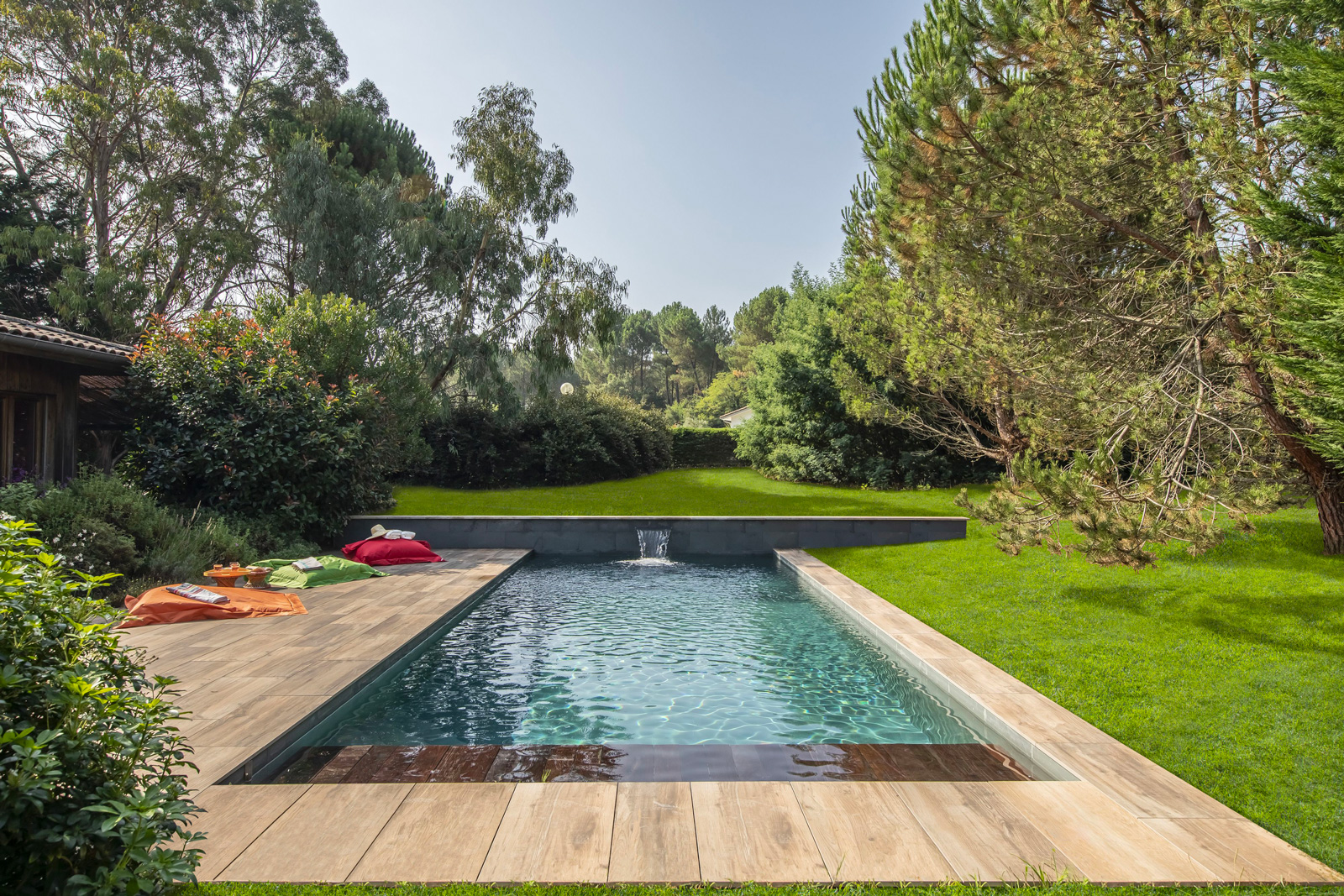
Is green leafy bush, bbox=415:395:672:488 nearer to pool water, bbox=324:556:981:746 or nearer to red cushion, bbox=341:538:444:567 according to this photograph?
red cushion, bbox=341:538:444:567

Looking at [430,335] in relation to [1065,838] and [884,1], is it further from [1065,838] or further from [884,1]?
[1065,838]

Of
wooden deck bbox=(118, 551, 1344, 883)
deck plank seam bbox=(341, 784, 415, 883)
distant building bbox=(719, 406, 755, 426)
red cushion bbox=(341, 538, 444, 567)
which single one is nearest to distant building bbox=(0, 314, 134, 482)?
red cushion bbox=(341, 538, 444, 567)

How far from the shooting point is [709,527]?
12.3 meters

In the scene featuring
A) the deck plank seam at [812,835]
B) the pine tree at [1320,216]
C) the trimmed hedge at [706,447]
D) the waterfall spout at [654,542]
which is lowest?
the waterfall spout at [654,542]

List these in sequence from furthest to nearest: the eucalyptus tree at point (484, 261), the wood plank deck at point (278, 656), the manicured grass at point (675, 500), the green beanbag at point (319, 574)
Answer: the eucalyptus tree at point (484, 261) → the manicured grass at point (675, 500) → the green beanbag at point (319, 574) → the wood plank deck at point (278, 656)

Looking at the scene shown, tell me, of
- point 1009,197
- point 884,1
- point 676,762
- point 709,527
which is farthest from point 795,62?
point 676,762

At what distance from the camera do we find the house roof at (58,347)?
26.2ft

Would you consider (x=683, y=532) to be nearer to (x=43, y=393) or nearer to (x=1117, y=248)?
(x=1117, y=248)

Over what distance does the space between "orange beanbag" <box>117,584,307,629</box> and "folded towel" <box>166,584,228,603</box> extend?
0.11 feet

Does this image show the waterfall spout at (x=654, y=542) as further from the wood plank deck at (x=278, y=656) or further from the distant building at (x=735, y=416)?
the distant building at (x=735, y=416)

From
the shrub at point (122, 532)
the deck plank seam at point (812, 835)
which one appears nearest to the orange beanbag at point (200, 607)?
the shrub at point (122, 532)

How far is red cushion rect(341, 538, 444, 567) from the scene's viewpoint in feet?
32.8

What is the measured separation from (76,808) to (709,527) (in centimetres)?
1071

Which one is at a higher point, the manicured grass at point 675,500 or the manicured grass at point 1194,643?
the manicured grass at point 675,500
